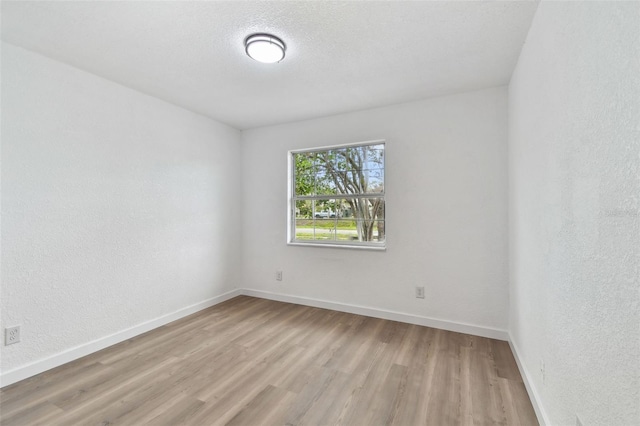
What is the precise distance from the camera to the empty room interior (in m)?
1.13

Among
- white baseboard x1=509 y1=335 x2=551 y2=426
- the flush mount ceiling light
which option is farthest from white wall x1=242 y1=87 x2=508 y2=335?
the flush mount ceiling light

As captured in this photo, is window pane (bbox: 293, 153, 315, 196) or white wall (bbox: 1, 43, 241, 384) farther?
window pane (bbox: 293, 153, 315, 196)

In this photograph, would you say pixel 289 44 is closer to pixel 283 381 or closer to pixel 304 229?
pixel 304 229

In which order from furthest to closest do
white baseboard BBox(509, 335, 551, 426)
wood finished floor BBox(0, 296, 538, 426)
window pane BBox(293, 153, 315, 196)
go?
1. window pane BBox(293, 153, 315, 196)
2. wood finished floor BBox(0, 296, 538, 426)
3. white baseboard BBox(509, 335, 551, 426)

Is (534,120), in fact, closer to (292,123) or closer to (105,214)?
(292,123)

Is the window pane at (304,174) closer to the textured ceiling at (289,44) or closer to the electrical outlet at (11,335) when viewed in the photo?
the textured ceiling at (289,44)

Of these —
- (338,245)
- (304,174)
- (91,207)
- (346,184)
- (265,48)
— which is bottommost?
(338,245)

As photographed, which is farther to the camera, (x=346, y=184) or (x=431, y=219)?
(x=346, y=184)

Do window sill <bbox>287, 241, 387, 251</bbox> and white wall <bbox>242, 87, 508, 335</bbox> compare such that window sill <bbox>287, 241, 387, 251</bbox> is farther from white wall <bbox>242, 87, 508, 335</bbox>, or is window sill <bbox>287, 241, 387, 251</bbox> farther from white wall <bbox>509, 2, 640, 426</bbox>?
white wall <bbox>509, 2, 640, 426</bbox>

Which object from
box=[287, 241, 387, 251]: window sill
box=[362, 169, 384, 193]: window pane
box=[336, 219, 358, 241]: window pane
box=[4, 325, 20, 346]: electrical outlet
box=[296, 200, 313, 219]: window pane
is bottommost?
box=[4, 325, 20, 346]: electrical outlet

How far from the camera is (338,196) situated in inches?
140

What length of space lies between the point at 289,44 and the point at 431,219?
2.13 metres

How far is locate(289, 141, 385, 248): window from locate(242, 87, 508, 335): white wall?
15cm

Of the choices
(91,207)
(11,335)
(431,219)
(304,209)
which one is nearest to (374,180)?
(431,219)
